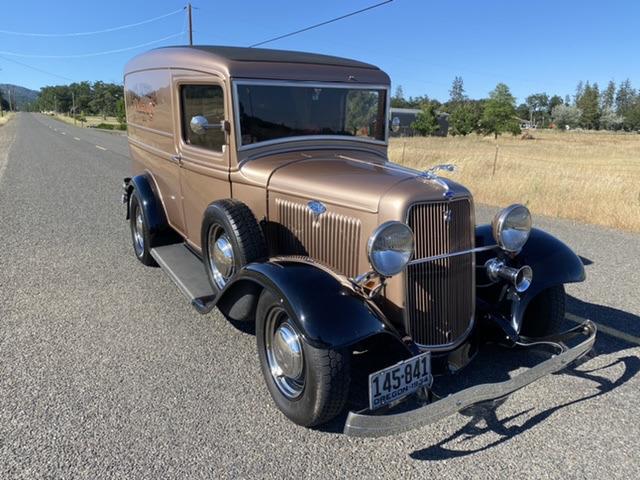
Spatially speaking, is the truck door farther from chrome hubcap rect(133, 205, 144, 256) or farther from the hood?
chrome hubcap rect(133, 205, 144, 256)

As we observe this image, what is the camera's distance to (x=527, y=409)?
2971 mm

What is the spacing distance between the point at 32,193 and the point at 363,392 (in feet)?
31.0

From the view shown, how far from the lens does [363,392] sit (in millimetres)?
3090

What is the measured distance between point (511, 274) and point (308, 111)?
2009mm

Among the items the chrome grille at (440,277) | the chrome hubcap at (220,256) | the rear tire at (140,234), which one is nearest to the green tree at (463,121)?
the rear tire at (140,234)

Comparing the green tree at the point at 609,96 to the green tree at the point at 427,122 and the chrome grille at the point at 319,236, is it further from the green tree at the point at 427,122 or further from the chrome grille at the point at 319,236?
the chrome grille at the point at 319,236

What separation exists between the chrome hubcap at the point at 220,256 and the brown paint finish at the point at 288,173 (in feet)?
1.03

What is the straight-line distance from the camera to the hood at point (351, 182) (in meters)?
2.84

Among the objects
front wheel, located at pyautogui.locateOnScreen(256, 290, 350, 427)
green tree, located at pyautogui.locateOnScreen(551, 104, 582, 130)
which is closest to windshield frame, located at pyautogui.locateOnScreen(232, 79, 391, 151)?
front wheel, located at pyautogui.locateOnScreen(256, 290, 350, 427)

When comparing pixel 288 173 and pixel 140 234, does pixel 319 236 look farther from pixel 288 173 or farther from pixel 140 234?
pixel 140 234

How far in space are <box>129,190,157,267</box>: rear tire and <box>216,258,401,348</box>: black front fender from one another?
2655mm

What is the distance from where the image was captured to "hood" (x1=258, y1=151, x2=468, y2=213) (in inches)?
112

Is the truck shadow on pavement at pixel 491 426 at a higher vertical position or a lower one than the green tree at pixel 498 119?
lower

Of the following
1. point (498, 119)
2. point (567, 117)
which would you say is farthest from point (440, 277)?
point (567, 117)
